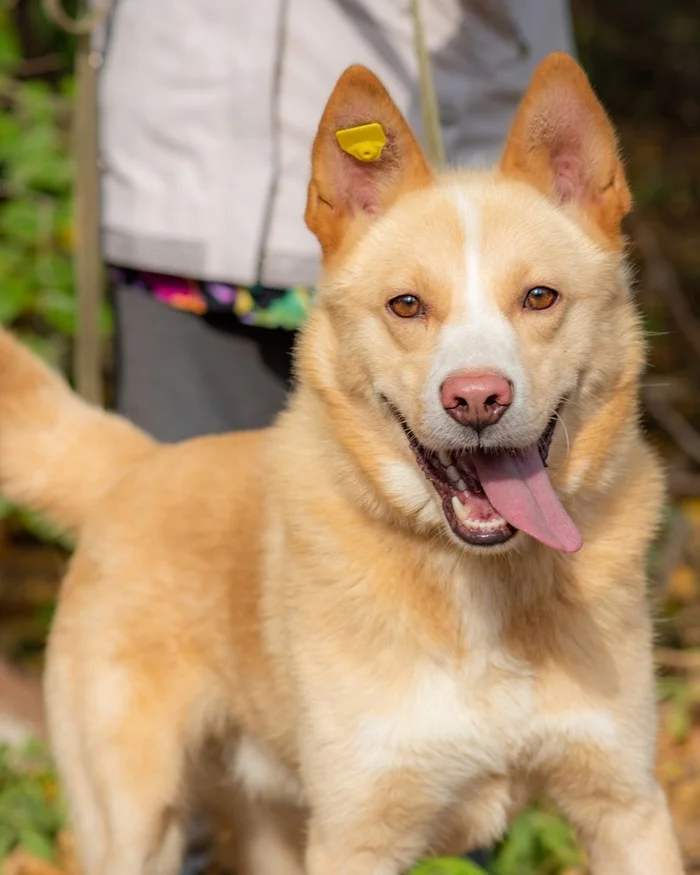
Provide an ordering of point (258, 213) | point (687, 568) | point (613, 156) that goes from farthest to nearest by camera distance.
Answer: point (687, 568) → point (258, 213) → point (613, 156)

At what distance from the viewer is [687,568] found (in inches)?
214

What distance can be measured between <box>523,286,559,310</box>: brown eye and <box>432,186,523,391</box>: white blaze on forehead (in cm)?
8

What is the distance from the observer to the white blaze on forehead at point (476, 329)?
229cm

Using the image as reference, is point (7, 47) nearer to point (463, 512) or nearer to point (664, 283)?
point (463, 512)

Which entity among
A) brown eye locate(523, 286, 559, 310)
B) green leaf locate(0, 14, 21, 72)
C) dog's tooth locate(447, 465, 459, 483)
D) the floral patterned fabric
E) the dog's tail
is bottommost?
the dog's tail

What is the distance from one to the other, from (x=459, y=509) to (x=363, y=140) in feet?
2.47

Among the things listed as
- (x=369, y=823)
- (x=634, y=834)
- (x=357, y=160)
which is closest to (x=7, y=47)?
(x=357, y=160)

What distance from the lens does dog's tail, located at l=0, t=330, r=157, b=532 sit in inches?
127

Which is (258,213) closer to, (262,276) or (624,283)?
(262,276)

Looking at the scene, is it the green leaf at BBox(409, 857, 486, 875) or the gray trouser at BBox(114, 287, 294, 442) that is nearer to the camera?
the green leaf at BBox(409, 857, 486, 875)

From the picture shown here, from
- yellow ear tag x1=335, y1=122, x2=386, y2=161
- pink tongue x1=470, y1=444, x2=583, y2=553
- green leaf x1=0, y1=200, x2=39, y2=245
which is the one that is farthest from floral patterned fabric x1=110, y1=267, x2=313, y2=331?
green leaf x1=0, y1=200, x2=39, y2=245

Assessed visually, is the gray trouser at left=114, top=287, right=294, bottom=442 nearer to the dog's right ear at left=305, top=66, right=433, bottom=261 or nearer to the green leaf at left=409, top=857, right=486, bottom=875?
the dog's right ear at left=305, top=66, right=433, bottom=261

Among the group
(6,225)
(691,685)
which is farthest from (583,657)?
(6,225)

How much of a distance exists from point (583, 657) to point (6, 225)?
2877mm
